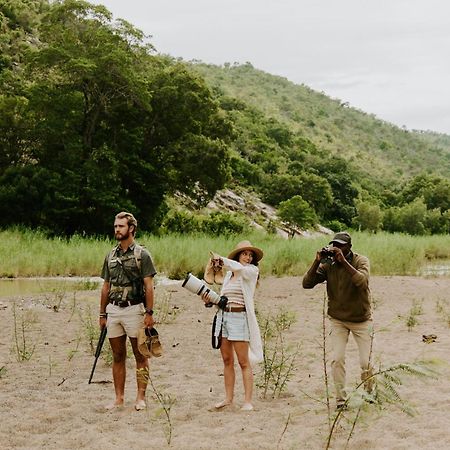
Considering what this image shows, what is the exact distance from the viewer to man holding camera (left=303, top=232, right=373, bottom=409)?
566 centimetres

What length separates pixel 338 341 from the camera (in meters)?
5.82

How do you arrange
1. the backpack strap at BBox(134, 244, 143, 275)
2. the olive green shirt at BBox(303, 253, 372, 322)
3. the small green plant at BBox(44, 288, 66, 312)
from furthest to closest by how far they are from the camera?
the small green plant at BBox(44, 288, 66, 312), the backpack strap at BBox(134, 244, 143, 275), the olive green shirt at BBox(303, 253, 372, 322)

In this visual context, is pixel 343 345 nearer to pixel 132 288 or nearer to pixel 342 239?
pixel 342 239

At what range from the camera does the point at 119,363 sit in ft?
19.9

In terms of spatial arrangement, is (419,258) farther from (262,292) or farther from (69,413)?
(69,413)

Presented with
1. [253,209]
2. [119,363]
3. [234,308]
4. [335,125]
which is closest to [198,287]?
[234,308]

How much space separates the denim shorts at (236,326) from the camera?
5.84 m

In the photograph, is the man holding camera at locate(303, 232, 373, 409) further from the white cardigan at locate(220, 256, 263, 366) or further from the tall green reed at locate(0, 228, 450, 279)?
the tall green reed at locate(0, 228, 450, 279)

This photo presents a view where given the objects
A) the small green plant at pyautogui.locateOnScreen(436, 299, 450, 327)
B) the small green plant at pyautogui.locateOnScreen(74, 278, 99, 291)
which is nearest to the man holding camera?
the small green plant at pyautogui.locateOnScreen(436, 299, 450, 327)

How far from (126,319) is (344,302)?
194 cm

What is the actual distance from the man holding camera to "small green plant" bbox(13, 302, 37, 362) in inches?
157

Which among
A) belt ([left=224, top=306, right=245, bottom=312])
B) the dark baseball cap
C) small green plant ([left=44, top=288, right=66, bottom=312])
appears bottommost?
small green plant ([left=44, top=288, right=66, bottom=312])

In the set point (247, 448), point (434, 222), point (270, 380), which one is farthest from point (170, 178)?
point (434, 222)

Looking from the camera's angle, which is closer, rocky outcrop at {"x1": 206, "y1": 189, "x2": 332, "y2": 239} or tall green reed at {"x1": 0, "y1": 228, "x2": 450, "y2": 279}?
tall green reed at {"x1": 0, "y1": 228, "x2": 450, "y2": 279}
